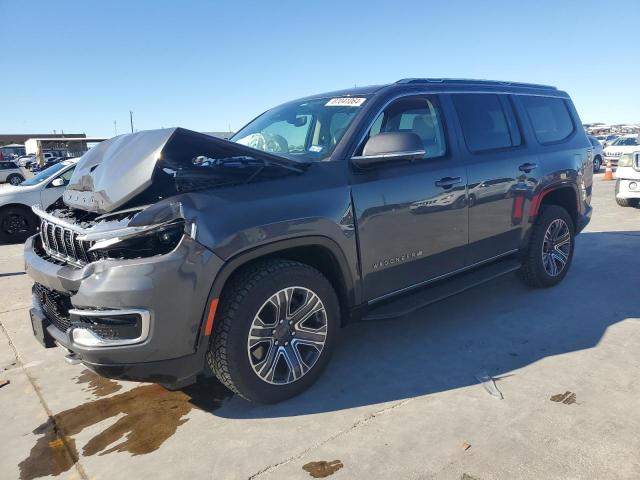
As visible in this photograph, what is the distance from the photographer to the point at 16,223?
9.79 metres

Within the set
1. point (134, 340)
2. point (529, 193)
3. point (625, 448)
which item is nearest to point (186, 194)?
point (134, 340)

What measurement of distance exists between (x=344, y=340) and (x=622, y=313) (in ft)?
8.00

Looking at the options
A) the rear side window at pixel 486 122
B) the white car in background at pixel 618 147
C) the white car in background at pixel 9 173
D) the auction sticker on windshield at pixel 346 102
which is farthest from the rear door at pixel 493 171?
the white car in background at pixel 9 173

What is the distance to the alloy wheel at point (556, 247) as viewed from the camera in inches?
190

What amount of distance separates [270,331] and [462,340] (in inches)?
66.9

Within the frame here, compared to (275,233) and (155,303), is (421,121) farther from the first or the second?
(155,303)

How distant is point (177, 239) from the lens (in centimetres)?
253

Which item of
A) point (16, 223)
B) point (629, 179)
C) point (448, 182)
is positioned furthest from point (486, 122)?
point (16, 223)

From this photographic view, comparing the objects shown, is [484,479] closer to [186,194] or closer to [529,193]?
[186,194]

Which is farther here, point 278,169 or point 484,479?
point 278,169

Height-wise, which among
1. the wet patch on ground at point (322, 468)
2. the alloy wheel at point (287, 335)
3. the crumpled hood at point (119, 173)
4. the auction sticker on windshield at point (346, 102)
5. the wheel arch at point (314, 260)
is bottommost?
the wet patch on ground at point (322, 468)

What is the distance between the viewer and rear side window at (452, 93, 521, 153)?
4.01 m

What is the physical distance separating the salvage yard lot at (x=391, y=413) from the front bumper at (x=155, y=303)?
495 mm

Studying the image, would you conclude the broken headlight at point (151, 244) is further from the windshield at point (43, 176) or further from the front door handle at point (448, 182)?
the windshield at point (43, 176)
